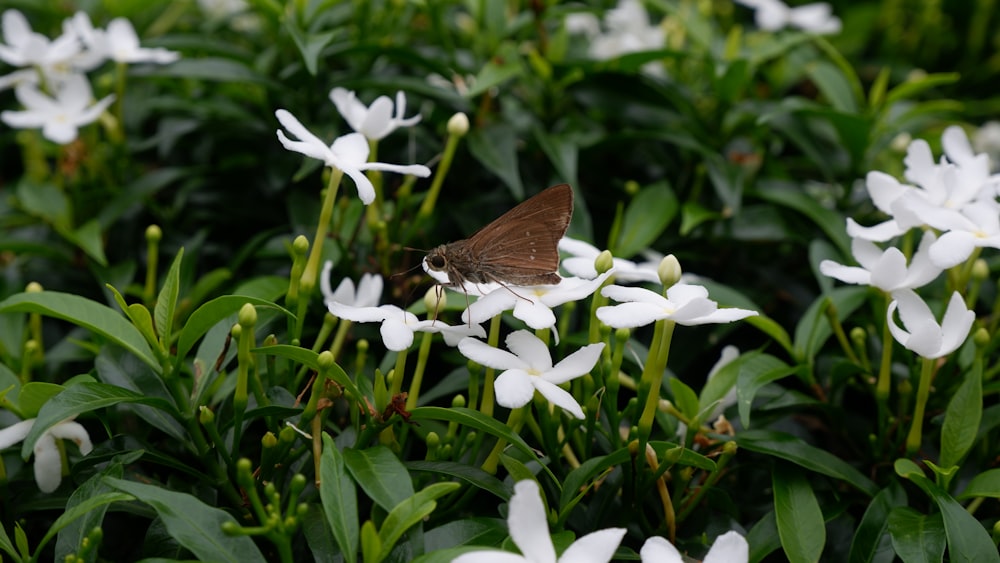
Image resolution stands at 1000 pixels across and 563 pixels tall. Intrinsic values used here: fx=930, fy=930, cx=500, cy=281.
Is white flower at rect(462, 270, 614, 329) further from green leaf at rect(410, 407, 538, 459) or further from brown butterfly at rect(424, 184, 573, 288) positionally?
green leaf at rect(410, 407, 538, 459)

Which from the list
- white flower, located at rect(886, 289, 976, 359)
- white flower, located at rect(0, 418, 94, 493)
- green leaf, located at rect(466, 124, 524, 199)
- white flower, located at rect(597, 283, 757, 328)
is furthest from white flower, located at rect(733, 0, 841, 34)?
white flower, located at rect(0, 418, 94, 493)

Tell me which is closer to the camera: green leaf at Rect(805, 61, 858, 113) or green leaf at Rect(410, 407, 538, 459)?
green leaf at Rect(410, 407, 538, 459)

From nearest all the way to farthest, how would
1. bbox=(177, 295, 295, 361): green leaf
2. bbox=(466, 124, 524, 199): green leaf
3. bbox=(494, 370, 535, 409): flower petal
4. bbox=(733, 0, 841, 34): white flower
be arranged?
1. bbox=(494, 370, 535, 409): flower petal
2. bbox=(177, 295, 295, 361): green leaf
3. bbox=(466, 124, 524, 199): green leaf
4. bbox=(733, 0, 841, 34): white flower

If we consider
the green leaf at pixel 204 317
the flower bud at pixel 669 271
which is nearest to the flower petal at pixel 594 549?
the flower bud at pixel 669 271

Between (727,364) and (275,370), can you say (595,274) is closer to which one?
(727,364)

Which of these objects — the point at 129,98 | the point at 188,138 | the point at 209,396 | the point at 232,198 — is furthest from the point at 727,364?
the point at 129,98

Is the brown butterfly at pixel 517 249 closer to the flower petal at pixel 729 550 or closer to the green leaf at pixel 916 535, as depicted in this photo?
the flower petal at pixel 729 550
